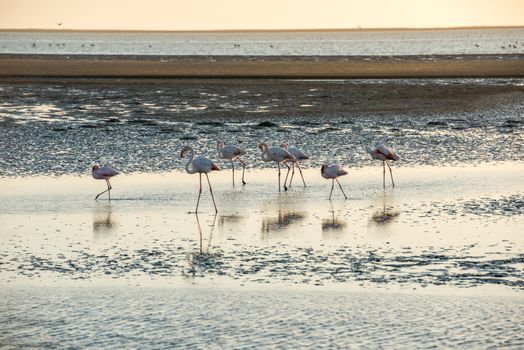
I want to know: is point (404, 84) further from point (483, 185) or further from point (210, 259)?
point (210, 259)

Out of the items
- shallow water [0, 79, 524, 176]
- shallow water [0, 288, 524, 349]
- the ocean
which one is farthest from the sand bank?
shallow water [0, 288, 524, 349]

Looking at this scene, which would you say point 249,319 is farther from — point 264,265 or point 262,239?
point 262,239

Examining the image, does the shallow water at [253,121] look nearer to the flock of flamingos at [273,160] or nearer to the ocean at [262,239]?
the ocean at [262,239]

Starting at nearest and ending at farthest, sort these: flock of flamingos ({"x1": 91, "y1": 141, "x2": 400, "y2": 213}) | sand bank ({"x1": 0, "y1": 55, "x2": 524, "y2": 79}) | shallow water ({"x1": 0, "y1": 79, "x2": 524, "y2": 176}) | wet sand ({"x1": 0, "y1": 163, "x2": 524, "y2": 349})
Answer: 1. wet sand ({"x1": 0, "y1": 163, "x2": 524, "y2": 349})
2. flock of flamingos ({"x1": 91, "y1": 141, "x2": 400, "y2": 213})
3. shallow water ({"x1": 0, "y1": 79, "x2": 524, "y2": 176})
4. sand bank ({"x1": 0, "y1": 55, "x2": 524, "y2": 79})

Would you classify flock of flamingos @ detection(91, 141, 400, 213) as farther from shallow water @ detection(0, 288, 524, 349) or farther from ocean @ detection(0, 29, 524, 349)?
shallow water @ detection(0, 288, 524, 349)

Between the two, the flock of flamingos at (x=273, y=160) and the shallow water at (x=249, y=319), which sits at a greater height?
the flock of flamingos at (x=273, y=160)

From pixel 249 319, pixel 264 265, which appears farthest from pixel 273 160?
pixel 249 319

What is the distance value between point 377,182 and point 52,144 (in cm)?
968

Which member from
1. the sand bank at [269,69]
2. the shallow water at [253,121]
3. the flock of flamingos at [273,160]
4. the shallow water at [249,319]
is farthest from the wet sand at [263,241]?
the sand bank at [269,69]

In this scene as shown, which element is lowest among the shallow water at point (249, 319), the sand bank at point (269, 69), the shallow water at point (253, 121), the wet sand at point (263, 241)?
the shallow water at point (249, 319)

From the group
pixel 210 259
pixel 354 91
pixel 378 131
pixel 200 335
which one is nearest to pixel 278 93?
pixel 354 91

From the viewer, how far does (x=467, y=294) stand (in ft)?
39.0

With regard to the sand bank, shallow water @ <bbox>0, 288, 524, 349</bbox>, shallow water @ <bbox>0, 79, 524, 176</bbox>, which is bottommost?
shallow water @ <bbox>0, 288, 524, 349</bbox>

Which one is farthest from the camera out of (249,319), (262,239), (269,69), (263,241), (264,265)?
(269,69)
